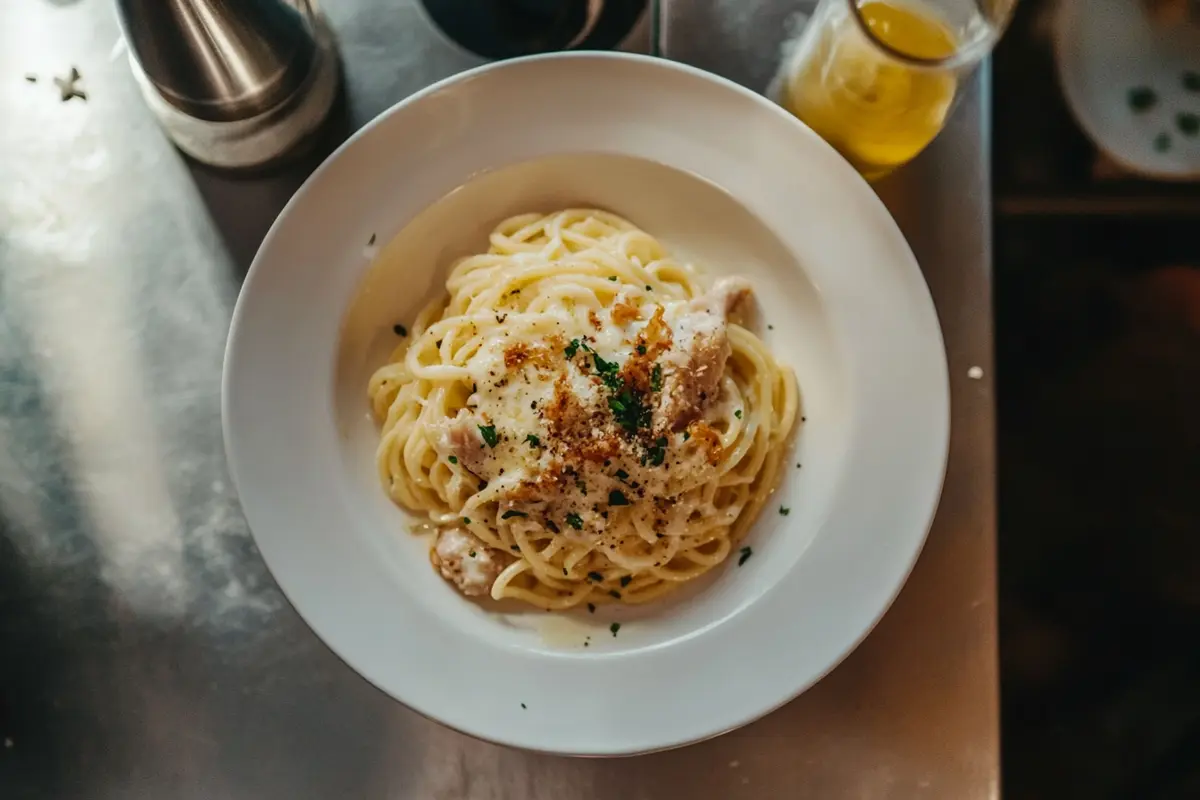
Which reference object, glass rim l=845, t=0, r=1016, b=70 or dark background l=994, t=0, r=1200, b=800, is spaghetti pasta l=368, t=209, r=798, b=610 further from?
dark background l=994, t=0, r=1200, b=800

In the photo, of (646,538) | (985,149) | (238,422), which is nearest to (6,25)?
(238,422)

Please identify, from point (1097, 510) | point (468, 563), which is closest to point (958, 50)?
point (468, 563)

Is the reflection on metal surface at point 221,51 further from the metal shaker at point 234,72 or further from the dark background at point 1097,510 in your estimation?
the dark background at point 1097,510

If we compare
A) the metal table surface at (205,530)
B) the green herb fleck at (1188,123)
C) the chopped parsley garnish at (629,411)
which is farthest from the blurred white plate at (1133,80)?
A: the chopped parsley garnish at (629,411)

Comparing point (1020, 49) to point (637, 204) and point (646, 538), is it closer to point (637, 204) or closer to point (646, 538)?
point (637, 204)

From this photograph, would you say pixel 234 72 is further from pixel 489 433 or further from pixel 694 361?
pixel 694 361

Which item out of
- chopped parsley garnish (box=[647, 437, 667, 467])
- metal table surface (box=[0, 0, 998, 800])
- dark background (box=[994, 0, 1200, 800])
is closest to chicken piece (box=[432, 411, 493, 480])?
chopped parsley garnish (box=[647, 437, 667, 467])
